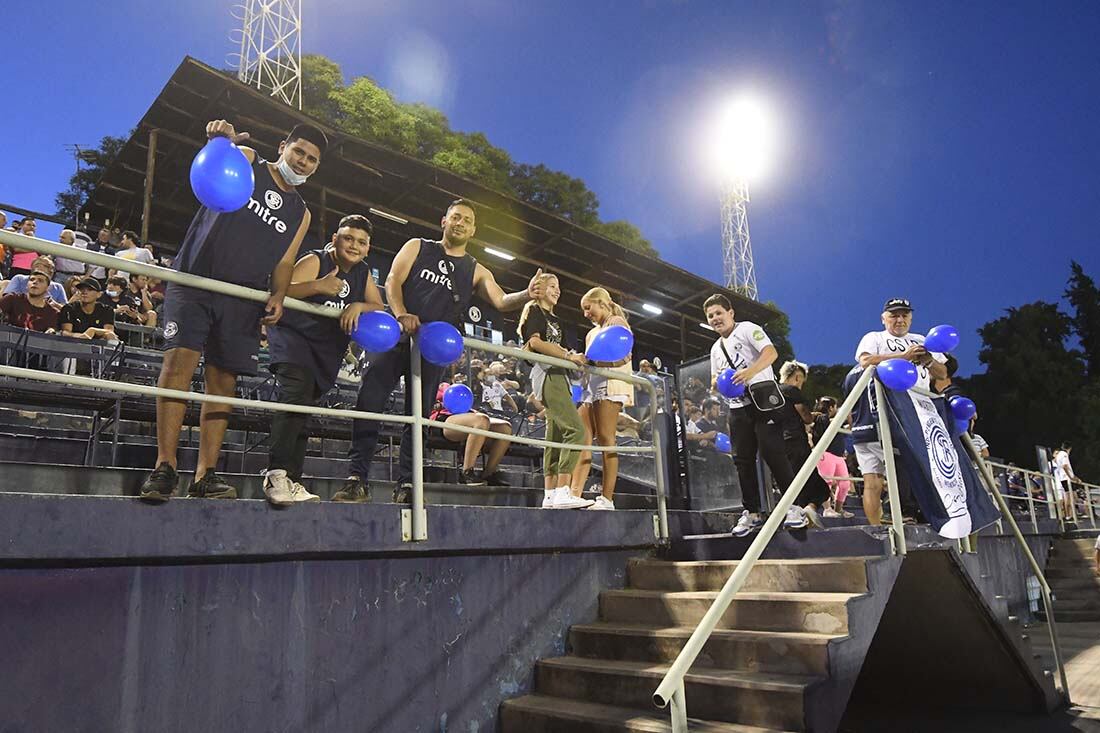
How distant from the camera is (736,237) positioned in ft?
142

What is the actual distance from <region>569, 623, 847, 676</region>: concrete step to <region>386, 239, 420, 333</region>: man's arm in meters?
2.26

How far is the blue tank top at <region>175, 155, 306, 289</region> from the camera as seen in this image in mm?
3719

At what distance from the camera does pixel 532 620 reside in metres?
4.68

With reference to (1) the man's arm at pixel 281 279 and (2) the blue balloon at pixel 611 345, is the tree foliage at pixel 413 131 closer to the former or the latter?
(2) the blue balloon at pixel 611 345

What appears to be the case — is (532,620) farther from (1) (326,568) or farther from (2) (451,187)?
(2) (451,187)

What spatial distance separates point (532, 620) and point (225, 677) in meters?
1.94

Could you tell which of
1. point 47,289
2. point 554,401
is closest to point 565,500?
point 554,401

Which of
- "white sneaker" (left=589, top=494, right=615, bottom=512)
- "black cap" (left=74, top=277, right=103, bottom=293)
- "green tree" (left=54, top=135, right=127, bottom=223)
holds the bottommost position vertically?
"white sneaker" (left=589, top=494, right=615, bottom=512)

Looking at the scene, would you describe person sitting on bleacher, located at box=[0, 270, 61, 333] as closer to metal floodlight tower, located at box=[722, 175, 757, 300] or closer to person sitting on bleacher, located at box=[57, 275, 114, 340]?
person sitting on bleacher, located at box=[57, 275, 114, 340]

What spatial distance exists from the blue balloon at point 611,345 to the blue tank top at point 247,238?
222 cm

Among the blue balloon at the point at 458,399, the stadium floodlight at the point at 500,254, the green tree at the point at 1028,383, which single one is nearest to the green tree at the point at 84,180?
the stadium floodlight at the point at 500,254

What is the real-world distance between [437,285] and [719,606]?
2.63m

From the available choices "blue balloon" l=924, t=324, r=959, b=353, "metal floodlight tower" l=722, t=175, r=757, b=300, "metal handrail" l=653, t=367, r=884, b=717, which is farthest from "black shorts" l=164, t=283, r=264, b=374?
"metal floodlight tower" l=722, t=175, r=757, b=300

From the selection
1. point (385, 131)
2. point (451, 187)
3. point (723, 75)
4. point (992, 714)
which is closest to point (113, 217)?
point (451, 187)
